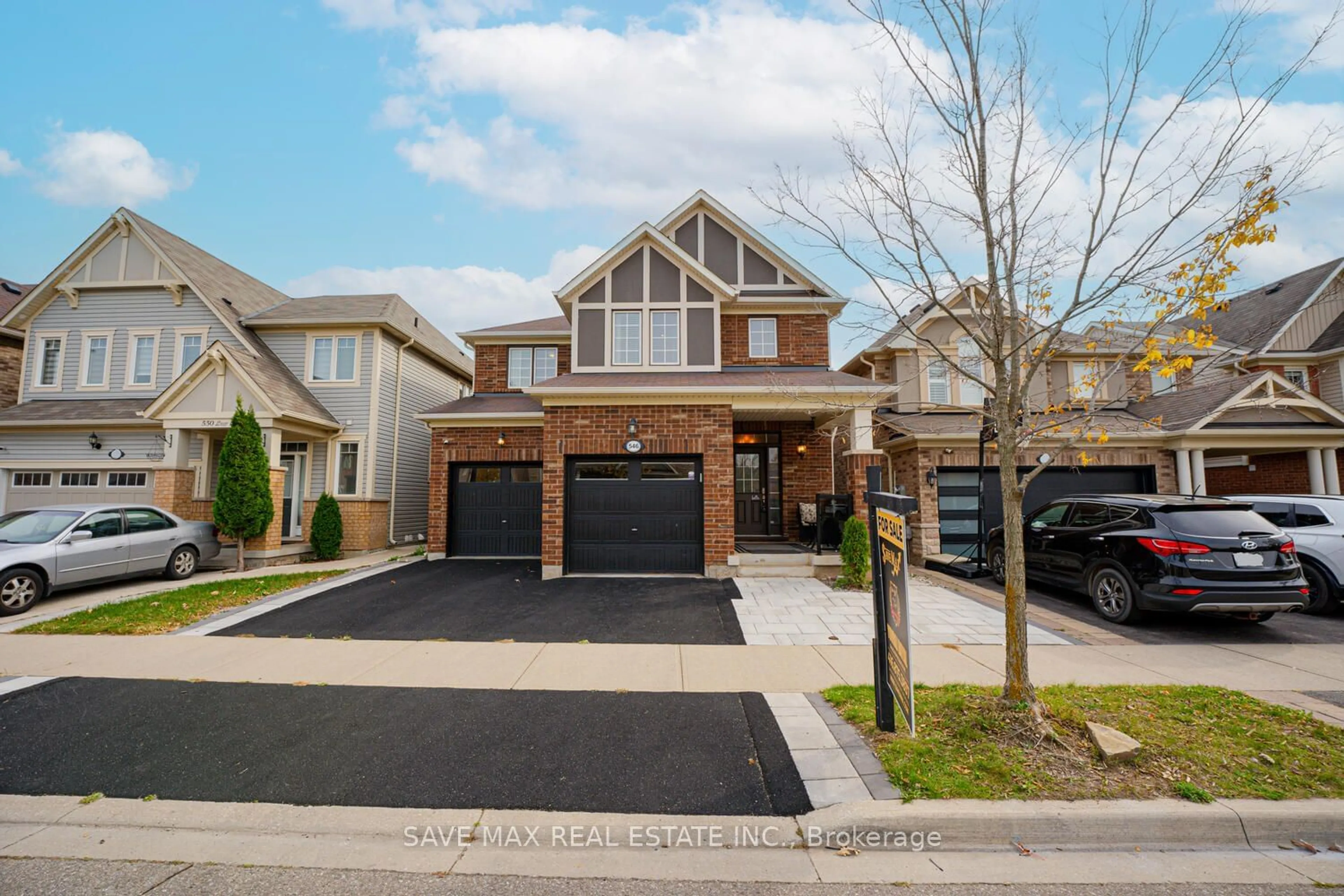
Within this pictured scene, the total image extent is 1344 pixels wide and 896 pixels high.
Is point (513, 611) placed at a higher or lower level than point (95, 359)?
lower

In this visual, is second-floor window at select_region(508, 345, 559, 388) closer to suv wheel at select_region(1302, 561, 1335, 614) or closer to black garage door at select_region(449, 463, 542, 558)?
black garage door at select_region(449, 463, 542, 558)

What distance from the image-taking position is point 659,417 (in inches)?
416

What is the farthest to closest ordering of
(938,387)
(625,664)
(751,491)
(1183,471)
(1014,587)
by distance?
(938,387) < (751,491) < (1183,471) < (625,664) < (1014,587)

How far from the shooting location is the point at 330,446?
14.8 meters

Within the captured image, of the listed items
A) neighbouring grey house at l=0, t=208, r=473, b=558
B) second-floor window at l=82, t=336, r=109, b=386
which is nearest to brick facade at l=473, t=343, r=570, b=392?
neighbouring grey house at l=0, t=208, r=473, b=558

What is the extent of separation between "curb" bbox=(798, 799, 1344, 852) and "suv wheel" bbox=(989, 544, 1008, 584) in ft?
23.4

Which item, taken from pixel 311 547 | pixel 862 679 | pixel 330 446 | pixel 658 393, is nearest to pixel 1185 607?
pixel 862 679

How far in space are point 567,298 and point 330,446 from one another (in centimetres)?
814

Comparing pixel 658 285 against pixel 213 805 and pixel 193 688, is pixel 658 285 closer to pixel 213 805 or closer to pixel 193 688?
pixel 193 688

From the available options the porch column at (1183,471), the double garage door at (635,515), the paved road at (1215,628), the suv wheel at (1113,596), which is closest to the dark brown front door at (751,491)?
the double garage door at (635,515)

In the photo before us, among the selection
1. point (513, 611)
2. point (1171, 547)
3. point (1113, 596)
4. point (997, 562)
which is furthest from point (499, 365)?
point (1171, 547)

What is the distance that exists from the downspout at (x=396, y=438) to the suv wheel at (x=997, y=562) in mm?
15015

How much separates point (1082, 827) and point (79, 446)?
2116 centimetres

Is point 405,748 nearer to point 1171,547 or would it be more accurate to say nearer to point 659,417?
point 659,417
